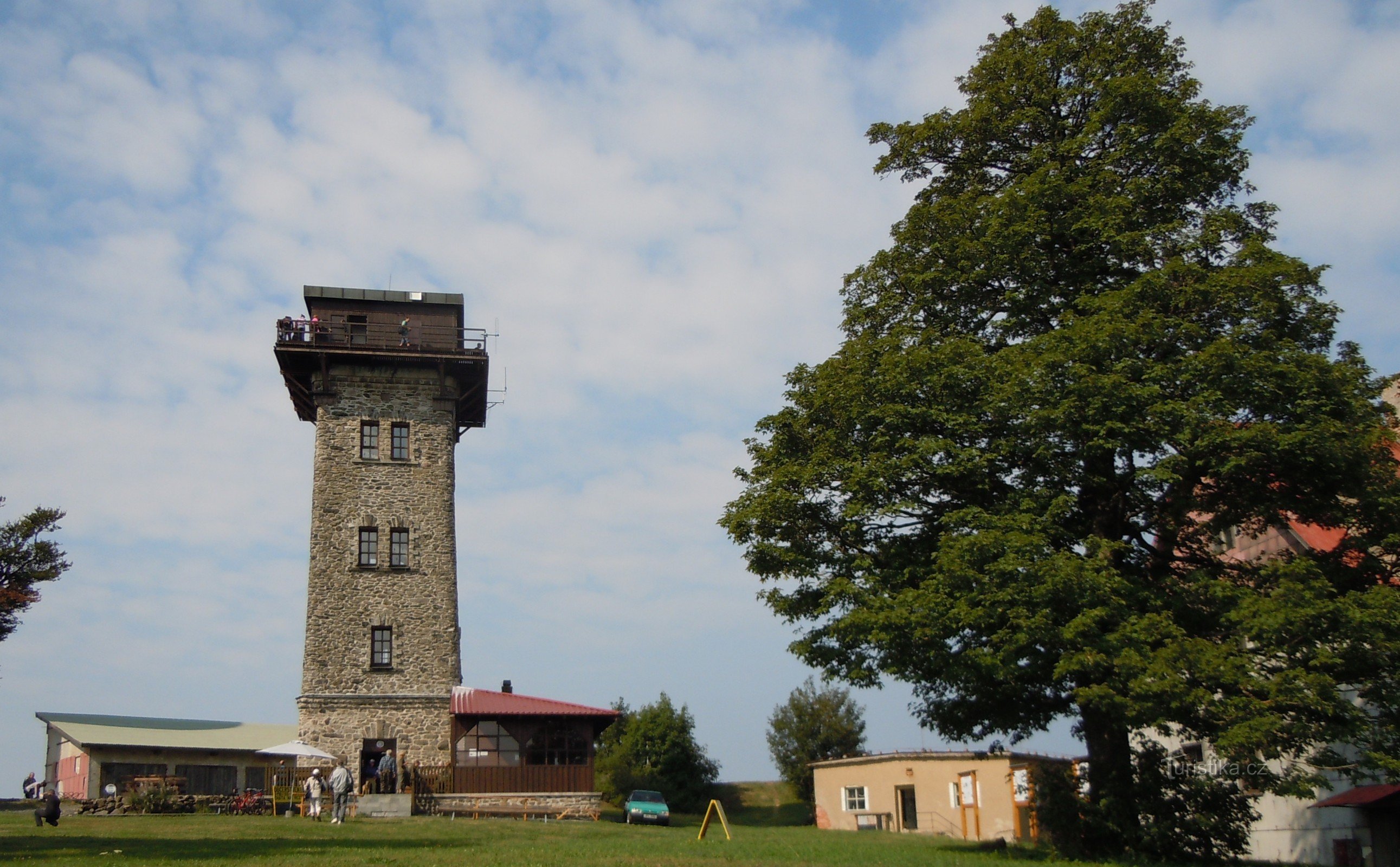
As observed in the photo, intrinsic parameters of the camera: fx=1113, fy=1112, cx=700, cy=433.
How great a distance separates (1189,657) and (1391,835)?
25.3 feet

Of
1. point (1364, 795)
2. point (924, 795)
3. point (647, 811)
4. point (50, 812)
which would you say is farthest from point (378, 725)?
point (1364, 795)

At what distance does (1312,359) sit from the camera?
15.5m

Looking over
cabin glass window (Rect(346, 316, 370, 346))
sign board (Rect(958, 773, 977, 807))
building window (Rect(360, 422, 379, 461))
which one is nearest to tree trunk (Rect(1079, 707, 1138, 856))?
sign board (Rect(958, 773, 977, 807))

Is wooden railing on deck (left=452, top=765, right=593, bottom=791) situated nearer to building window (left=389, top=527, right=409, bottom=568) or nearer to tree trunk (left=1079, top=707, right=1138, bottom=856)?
building window (left=389, top=527, right=409, bottom=568)

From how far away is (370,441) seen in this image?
3372 cm

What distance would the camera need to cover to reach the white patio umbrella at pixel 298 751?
27.8m

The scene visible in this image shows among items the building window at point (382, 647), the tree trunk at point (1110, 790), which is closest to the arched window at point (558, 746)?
the building window at point (382, 647)

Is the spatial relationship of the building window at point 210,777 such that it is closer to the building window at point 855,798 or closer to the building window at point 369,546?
the building window at point 369,546

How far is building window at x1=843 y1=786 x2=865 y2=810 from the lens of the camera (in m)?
36.3

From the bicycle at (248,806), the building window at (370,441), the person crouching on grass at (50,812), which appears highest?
the building window at (370,441)

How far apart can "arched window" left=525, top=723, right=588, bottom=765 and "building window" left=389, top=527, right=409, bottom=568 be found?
632cm

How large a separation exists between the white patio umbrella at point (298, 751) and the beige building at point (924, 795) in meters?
15.9

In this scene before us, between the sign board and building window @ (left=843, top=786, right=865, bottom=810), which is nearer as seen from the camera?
the sign board

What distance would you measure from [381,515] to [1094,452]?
2269 cm
